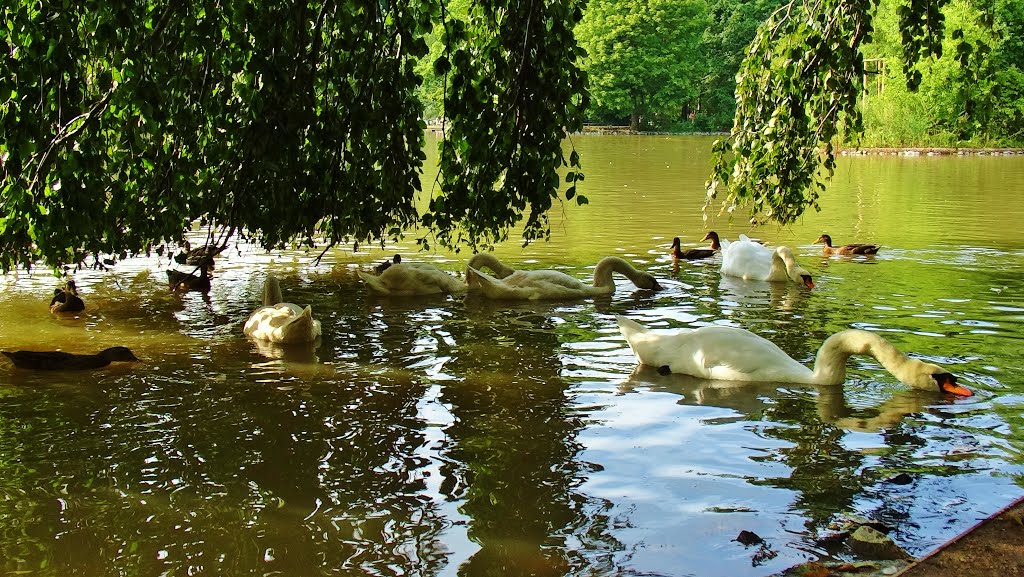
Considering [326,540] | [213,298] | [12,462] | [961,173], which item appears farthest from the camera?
[961,173]

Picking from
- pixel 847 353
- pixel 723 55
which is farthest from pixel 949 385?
pixel 723 55

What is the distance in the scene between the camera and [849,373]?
27.8 feet

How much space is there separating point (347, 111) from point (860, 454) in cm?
386

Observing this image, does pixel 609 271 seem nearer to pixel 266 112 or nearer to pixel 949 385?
pixel 949 385

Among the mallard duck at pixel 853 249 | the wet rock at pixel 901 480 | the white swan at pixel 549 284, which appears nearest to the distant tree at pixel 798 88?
the wet rock at pixel 901 480

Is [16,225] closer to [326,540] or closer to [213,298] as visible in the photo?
[326,540]

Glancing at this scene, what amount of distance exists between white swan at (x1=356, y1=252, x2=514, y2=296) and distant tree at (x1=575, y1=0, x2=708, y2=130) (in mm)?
75141

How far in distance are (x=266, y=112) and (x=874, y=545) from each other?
4.04 meters

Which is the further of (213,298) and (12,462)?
(213,298)

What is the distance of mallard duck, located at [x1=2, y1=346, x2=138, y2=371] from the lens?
8.45m

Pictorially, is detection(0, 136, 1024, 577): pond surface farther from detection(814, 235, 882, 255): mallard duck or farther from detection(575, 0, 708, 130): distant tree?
detection(575, 0, 708, 130): distant tree

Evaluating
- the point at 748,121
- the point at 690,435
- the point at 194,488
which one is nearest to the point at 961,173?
the point at 748,121

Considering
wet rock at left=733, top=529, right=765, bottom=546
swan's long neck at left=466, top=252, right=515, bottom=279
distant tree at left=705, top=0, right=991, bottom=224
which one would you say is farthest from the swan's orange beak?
swan's long neck at left=466, top=252, right=515, bottom=279

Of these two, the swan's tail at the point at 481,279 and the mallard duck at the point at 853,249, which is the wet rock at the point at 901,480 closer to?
the swan's tail at the point at 481,279
